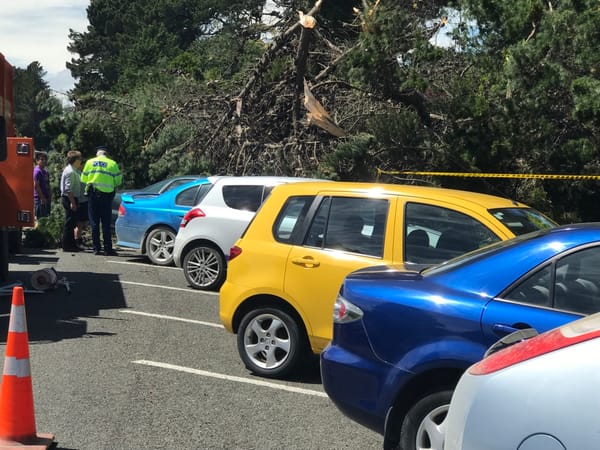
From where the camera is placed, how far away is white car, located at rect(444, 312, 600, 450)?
2.21 m

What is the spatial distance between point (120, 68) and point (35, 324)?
5950cm

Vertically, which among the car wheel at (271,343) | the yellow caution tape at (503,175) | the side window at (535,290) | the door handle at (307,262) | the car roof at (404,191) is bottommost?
the car wheel at (271,343)

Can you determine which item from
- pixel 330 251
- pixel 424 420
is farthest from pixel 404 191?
pixel 424 420

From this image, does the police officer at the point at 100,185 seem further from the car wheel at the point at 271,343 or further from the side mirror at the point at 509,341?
the side mirror at the point at 509,341

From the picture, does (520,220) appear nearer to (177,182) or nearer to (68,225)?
(177,182)

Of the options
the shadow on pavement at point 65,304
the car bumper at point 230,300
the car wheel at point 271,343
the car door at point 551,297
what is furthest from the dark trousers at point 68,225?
the car door at point 551,297

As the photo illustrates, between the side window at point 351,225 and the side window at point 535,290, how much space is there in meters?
1.83

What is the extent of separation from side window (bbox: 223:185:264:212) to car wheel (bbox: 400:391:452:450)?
6350mm

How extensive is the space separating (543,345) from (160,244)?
10.5 m

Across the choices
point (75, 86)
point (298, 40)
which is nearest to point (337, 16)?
point (298, 40)

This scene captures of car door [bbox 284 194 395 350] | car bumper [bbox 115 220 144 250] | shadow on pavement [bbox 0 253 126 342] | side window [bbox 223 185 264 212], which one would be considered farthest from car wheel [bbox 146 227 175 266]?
car door [bbox 284 194 395 350]

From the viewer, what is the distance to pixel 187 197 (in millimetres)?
12078

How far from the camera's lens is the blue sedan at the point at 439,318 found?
378 centimetres

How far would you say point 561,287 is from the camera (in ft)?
12.4
